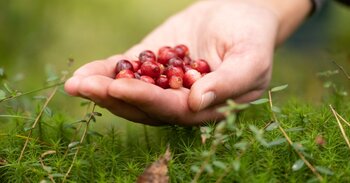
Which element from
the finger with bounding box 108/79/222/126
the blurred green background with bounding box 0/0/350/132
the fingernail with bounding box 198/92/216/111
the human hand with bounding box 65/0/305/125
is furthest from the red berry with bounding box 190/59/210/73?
the blurred green background with bounding box 0/0/350/132

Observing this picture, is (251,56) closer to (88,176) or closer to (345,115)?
(345,115)

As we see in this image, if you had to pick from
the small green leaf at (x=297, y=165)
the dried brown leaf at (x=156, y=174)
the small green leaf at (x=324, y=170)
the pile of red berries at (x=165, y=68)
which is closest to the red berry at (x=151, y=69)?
the pile of red berries at (x=165, y=68)

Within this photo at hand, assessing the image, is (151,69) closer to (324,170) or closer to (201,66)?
(201,66)

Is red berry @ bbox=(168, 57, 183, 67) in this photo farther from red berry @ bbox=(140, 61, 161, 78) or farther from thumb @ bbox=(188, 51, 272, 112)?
thumb @ bbox=(188, 51, 272, 112)

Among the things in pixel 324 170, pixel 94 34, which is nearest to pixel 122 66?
pixel 324 170

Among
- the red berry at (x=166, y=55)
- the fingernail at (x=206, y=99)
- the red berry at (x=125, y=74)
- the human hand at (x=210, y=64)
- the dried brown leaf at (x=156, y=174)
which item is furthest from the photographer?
the red berry at (x=166, y=55)

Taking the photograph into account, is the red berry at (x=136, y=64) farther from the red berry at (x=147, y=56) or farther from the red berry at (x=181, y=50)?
the red berry at (x=181, y=50)

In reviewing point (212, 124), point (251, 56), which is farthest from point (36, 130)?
point (251, 56)
